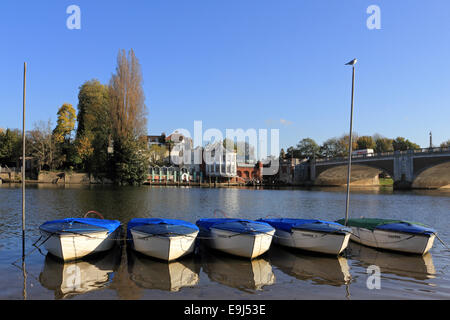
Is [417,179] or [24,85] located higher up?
[24,85]

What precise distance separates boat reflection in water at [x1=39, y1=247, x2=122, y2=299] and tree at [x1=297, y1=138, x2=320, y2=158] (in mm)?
108141

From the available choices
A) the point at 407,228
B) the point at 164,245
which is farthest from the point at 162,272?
the point at 407,228

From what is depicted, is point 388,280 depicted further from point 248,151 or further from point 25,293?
point 248,151

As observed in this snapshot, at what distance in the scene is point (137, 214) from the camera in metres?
23.7

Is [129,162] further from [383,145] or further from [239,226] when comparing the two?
[383,145]

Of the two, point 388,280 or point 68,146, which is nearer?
point 388,280

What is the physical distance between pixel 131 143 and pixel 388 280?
55.0m

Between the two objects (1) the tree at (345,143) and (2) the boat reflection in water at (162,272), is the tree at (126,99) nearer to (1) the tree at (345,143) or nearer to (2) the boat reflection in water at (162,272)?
(2) the boat reflection in water at (162,272)

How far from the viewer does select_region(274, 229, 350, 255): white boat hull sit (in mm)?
11922

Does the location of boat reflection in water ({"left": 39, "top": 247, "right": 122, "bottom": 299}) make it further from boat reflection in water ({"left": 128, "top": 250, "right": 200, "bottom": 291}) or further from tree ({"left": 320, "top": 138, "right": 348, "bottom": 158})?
tree ({"left": 320, "top": 138, "right": 348, "bottom": 158})

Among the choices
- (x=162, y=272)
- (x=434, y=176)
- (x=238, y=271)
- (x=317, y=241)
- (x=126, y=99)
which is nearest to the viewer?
(x=162, y=272)

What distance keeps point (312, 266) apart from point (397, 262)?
3.43m

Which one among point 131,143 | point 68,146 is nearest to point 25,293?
point 131,143

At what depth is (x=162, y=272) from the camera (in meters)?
10.0
